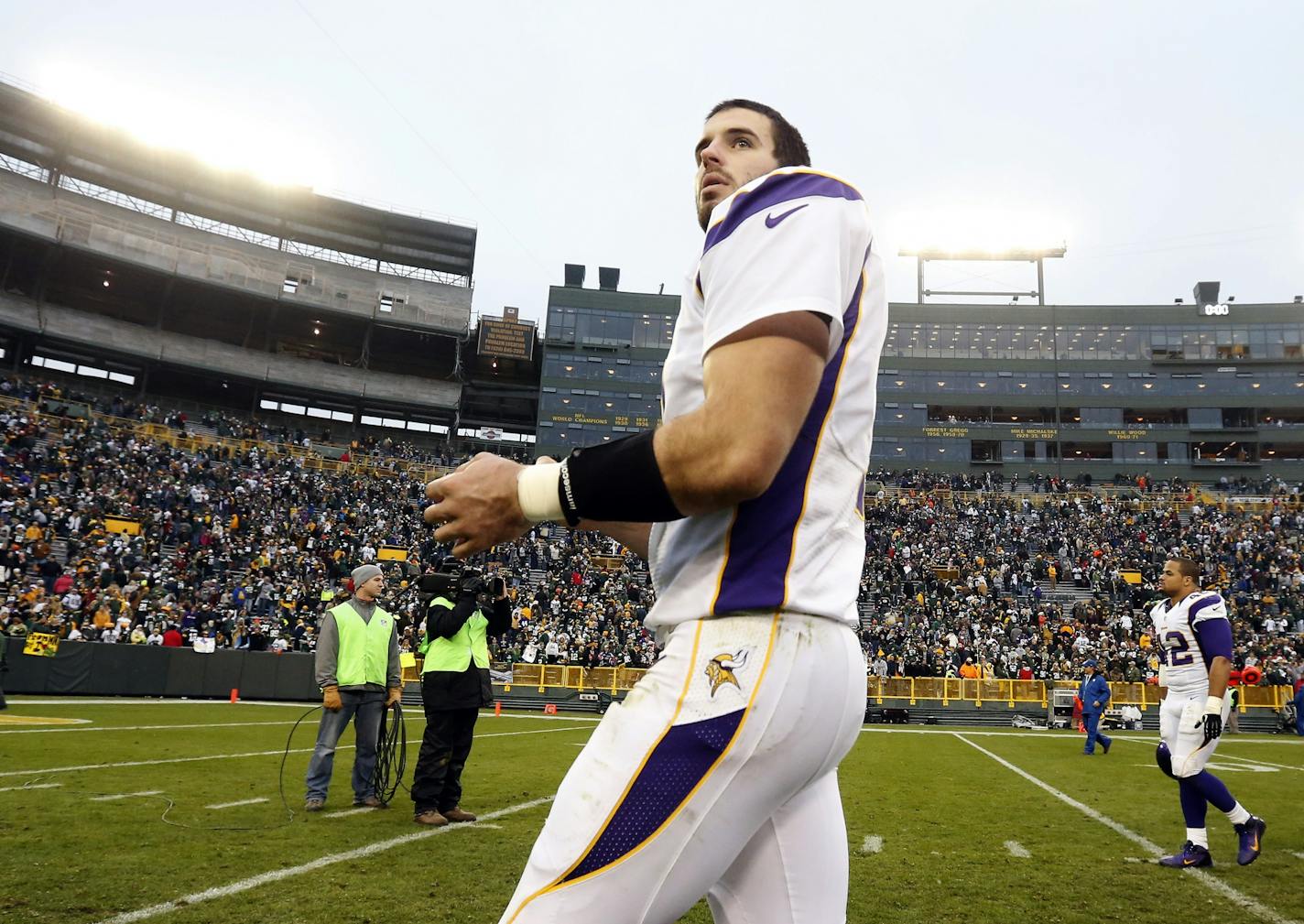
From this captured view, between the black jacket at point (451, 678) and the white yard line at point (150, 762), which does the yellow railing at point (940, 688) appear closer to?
the white yard line at point (150, 762)

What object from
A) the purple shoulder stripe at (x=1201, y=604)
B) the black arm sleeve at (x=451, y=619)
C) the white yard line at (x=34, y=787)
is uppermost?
the purple shoulder stripe at (x=1201, y=604)

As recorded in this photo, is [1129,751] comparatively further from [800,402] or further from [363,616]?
[800,402]

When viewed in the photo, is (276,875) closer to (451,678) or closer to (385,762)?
(451,678)

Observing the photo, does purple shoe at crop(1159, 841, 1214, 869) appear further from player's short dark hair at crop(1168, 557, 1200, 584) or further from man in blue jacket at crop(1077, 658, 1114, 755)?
man in blue jacket at crop(1077, 658, 1114, 755)

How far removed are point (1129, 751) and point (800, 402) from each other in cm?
1885

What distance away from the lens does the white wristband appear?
5.15 ft

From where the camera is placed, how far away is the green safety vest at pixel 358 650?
28.4 feet

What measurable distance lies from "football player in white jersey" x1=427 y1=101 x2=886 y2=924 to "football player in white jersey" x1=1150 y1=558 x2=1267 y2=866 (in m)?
6.56

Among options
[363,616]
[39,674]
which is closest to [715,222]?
[363,616]

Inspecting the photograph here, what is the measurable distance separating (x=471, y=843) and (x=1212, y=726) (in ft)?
18.8

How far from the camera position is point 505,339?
58.0 m

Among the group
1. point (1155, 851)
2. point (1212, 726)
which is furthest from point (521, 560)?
point (1212, 726)

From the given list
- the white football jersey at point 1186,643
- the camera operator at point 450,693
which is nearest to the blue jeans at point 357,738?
the camera operator at point 450,693

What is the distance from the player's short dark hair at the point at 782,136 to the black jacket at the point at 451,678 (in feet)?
20.9
